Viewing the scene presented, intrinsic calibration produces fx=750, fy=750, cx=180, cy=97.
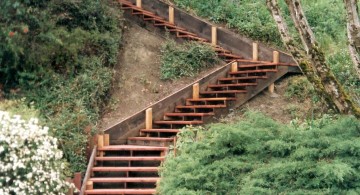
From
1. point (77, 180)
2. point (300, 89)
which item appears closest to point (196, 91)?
point (300, 89)

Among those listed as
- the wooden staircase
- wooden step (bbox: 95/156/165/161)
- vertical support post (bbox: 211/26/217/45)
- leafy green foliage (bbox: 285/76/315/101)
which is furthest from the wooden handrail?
vertical support post (bbox: 211/26/217/45)

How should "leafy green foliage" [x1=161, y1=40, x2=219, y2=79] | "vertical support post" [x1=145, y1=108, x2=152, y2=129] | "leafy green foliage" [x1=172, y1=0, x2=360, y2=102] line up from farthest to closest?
1. "leafy green foliage" [x1=172, y1=0, x2=360, y2=102]
2. "leafy green foliage" [x1=161, y1=40, x2=219, y2=79]
3. "vertical support post" [x1=145, y1=108, x2=152, y2=129]

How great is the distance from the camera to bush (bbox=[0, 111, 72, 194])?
36.7ft

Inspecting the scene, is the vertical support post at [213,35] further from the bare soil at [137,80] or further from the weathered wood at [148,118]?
the weathered wood at [148,118]

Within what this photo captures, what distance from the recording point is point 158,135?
47.5 ft

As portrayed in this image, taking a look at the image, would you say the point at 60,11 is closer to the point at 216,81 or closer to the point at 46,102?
the point at 46,102

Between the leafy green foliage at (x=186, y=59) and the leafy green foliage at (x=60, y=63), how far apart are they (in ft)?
3.91

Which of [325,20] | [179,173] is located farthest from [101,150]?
[325,20]

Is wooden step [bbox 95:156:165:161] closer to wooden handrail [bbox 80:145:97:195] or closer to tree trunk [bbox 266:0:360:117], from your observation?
wooden handrail [bbox 80:145:97:195]

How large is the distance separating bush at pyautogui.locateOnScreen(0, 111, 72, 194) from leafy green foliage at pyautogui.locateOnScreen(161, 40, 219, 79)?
538 centimetres

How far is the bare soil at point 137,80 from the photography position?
15.6 metres

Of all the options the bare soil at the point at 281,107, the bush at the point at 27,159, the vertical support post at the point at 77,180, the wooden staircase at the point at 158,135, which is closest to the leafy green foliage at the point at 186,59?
the wooden staircase at the point at 158,135

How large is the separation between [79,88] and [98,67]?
1032 millimetres

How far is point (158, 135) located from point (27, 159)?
3.65 m
